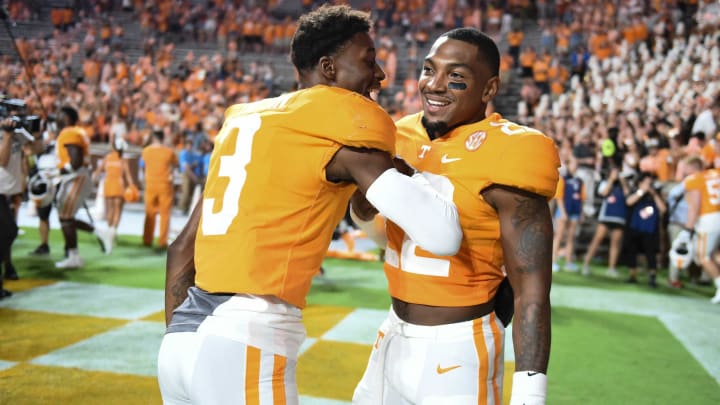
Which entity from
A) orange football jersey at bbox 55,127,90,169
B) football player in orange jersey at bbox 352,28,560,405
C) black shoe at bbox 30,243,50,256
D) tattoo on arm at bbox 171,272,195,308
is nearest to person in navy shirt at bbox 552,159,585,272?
orange football jersey at bbox 55,127,90,169

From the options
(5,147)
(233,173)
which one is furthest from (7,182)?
(233,173)

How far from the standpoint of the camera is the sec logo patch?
2203 mm

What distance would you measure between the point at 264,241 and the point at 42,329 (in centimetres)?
469

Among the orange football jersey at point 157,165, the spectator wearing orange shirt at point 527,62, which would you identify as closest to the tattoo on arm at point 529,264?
the orange football jersey at point 157,165

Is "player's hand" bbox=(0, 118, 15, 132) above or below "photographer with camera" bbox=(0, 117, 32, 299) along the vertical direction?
above

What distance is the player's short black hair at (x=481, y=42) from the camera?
2.39 metres

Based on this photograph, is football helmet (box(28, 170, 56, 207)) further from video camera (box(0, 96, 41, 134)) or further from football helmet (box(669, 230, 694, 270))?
football helmet (box(669, 230, 694, 270))

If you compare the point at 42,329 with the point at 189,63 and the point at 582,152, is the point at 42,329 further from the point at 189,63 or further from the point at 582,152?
the point at 189,63

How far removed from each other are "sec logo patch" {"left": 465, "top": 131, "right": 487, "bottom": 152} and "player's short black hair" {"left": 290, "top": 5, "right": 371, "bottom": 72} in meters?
0.53

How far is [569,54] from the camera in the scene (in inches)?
706

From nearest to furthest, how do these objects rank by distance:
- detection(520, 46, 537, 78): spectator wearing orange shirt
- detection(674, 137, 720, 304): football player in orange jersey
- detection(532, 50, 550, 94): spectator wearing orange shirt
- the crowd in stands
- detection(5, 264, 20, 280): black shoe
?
detection(5, 264, 20, 280): black shoe → detection(674, 137, 720, 304): football player in orange jersey → the crowd in stands → detection(532, 50, 550, 94): spectator wearing orange shirt → detection(520, 46, 537, 78): spectator wearing orange shirt

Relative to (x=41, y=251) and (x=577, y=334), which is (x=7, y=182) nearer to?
(x=41, y=251)

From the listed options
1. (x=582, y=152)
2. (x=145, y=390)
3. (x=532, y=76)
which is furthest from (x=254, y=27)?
(x=145, y=390)

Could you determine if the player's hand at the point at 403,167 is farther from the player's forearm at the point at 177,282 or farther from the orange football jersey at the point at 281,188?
the player's forearm at the point at 177,282
